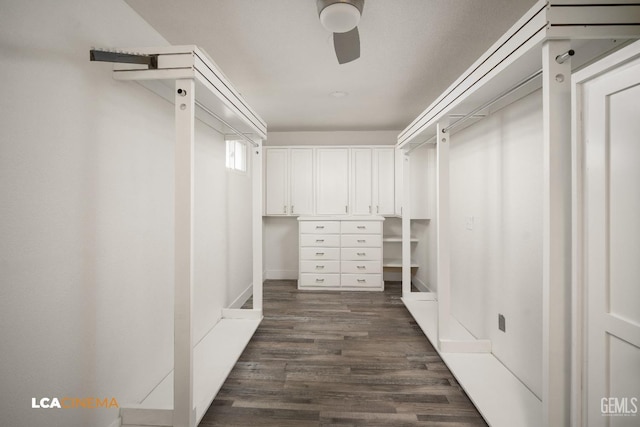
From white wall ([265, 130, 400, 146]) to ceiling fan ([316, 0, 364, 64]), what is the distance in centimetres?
320

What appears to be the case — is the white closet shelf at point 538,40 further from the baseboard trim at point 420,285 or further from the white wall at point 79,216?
the baseboard trim at point 420,285

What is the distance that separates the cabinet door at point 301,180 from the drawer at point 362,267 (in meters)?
1.01

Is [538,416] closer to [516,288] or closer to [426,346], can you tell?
[516,288]

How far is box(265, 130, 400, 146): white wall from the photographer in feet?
Result: 15.9

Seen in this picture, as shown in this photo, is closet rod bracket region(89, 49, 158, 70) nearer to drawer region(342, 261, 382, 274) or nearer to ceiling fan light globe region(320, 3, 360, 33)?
ceiling fan light globe region(320, 3, 360, 33)

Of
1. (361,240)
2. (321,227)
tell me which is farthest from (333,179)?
(361,240)

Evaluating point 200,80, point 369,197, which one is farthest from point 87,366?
point 369,197

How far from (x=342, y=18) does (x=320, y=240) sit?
320 cm

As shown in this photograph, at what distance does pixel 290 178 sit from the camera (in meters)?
4.59

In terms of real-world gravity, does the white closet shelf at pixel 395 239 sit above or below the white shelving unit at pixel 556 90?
below

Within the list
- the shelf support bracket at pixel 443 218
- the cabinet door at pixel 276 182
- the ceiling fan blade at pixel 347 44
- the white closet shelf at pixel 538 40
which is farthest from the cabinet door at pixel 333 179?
the ceiling fan blade at pixel 347 44

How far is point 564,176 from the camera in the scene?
1158 mm

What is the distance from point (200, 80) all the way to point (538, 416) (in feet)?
8.46

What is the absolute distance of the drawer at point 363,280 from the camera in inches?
168
